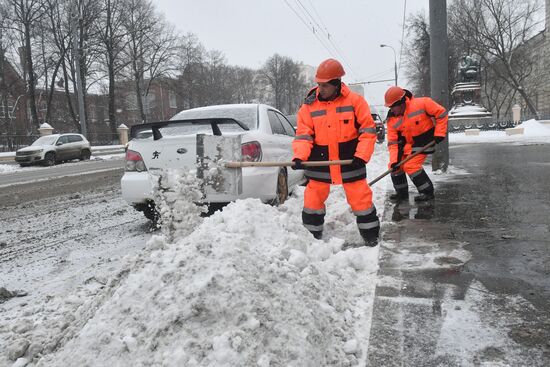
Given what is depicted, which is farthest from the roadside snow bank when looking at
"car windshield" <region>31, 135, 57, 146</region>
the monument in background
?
the monument in background

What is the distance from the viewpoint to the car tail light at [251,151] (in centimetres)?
484

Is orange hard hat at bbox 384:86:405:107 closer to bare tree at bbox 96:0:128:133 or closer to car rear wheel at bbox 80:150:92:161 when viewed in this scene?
car rear wheel at bbox 80:150:92:161

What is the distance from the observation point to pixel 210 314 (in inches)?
84.7

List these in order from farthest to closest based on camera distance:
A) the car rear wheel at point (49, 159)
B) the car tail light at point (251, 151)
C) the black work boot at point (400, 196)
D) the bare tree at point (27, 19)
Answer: the bare tree at point (27, 19), the car rear wheel at point (49, 159), the black work boot at point (400, 196), the car tail light at point (251, 151)

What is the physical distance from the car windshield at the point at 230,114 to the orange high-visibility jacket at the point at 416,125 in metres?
1.87

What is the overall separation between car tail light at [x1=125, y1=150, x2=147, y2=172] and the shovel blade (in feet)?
3.31

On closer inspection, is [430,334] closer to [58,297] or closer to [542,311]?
[542,311]

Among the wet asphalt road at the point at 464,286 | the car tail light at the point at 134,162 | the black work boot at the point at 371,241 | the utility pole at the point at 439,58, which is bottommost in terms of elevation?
the wet asphalt road at the point at 464,286

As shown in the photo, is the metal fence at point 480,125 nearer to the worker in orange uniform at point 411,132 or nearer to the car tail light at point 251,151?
the worker in orange uniform at point 411,132

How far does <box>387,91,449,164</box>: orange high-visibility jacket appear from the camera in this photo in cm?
591

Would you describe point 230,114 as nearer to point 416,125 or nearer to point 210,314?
point 416,125

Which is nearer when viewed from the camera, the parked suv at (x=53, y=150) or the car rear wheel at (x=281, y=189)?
the car rear wheel at (x=281, y=189)

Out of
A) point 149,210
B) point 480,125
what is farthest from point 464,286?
point 480,125

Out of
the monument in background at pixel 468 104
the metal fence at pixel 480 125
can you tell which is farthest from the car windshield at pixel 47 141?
the metal fence at pixel 480 125
